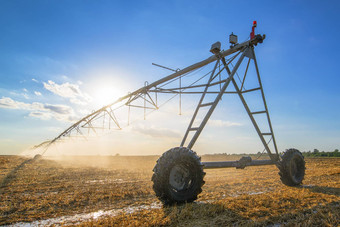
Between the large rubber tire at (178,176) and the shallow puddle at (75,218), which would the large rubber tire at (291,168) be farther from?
the shallow puddle at (75,218)

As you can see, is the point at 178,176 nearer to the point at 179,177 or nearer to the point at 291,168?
the point at 179,177

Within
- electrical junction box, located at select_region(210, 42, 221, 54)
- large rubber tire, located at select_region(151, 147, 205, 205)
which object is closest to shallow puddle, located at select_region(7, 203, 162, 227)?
large rubber tire, located at select_region(151, 147, 205, 205)

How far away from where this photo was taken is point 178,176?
17.0ft

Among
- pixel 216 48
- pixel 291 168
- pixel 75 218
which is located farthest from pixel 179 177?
pixel 291 168

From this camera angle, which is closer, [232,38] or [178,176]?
[178,176]

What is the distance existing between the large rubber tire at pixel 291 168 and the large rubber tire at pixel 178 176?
486 cm

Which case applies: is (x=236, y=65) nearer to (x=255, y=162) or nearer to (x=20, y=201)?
(x=255, y=162)

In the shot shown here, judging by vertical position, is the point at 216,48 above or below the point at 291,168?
above

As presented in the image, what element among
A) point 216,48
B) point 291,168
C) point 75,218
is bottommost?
point 75,218

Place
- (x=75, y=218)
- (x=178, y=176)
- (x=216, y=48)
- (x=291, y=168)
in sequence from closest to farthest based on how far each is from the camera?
(x=75, y=218) < (x=178, y=176) < (x=216, y=48) < (x=291, y=168)

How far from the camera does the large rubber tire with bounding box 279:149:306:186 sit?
784 cm

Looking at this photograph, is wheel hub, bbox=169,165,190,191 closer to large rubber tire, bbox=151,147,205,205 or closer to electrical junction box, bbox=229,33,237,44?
large rubber tire, bbox=151,147,205,205

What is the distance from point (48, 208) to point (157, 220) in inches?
135

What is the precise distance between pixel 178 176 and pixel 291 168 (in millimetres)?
5841
